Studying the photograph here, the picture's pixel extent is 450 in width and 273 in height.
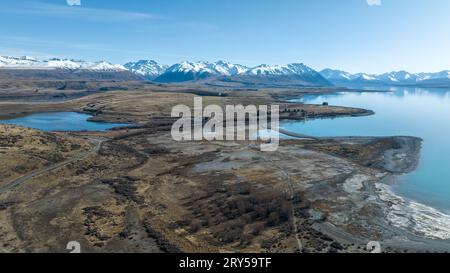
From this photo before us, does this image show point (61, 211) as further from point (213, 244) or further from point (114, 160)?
point (114, 160)

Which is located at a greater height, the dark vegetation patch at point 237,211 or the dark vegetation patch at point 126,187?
the dark vegetation patch at point 126,187

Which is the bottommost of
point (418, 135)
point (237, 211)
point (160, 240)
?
point (160, 240)

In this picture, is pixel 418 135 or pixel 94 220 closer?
pixel 94 220

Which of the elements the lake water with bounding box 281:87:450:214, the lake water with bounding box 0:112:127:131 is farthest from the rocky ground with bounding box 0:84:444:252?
the lake water with bounding box 0:112:127:131

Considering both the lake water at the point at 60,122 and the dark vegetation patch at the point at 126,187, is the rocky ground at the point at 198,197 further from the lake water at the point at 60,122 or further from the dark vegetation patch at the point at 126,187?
the lake water at the point at 60,122

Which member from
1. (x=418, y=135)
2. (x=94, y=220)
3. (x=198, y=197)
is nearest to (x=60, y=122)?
(x=198, y=197)

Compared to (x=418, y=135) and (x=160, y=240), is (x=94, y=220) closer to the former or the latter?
(x=160, y=240)

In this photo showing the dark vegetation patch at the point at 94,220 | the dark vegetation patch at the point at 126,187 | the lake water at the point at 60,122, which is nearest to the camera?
the dark vegetation patch at the point at 94,220

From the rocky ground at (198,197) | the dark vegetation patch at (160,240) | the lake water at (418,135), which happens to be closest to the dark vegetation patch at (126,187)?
the rocky ground at (198,197)
